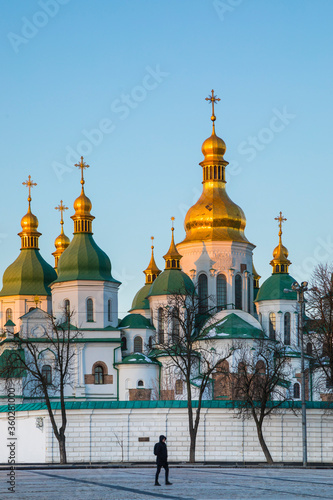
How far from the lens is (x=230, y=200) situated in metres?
75.9

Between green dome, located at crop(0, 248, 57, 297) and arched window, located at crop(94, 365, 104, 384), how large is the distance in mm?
10951

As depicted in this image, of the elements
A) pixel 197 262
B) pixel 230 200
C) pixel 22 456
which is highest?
pixel 230 200

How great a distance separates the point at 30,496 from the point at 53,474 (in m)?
7.46

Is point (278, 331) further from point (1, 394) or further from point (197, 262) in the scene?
point (1, 394)

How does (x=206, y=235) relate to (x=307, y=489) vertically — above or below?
above

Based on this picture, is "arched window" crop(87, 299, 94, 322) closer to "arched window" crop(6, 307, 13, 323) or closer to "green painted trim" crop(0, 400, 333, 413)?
"arched window" crop(6, 307, 13, 323)

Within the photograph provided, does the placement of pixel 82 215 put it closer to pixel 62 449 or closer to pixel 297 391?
pixel 297 391

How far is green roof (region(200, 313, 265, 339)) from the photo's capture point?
2618 inches

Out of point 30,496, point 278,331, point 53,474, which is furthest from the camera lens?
point 278,331

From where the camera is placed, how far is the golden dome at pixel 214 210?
74500 millimetres

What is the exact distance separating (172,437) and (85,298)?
2889 centimetres

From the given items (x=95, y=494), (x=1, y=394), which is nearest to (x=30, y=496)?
(x=95, y=494)

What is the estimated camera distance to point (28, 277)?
7662 centimetres

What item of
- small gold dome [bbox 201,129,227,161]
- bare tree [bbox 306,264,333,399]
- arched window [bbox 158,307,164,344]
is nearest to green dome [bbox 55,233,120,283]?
arched window [bbox 158,307,164,344]
